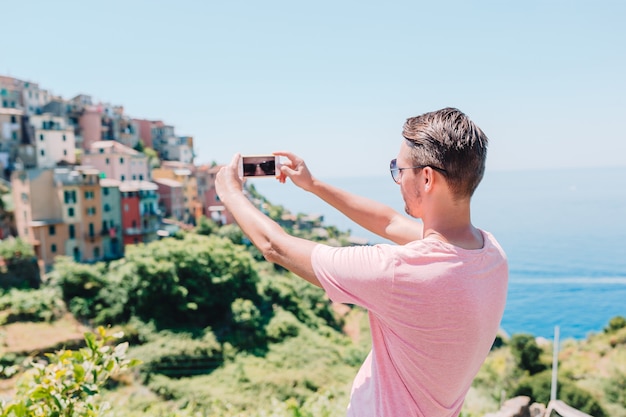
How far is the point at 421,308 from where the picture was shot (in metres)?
0.85

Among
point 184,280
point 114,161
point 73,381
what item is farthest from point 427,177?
point 114,161

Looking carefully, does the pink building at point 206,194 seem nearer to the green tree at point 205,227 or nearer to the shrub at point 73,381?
the green tree at point 205,227

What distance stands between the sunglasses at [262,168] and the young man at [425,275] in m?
0.30

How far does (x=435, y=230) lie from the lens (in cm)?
92

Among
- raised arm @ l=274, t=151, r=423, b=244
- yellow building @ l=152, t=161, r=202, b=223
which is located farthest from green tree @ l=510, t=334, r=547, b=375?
yellow building @ l=152, t=161, r=202, b=223

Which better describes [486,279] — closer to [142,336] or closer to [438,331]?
[438,331]

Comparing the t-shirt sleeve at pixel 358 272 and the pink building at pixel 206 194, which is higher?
the t-shirt sleeve at pixel 358 272

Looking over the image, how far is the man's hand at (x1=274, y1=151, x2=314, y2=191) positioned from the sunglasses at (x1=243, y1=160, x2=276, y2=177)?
4 cm

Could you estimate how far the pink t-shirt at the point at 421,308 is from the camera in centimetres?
84

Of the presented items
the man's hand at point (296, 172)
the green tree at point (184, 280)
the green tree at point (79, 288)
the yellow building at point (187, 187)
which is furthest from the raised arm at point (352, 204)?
the yellow building at point (187, 187)

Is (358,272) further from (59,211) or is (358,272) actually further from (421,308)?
(59,211)

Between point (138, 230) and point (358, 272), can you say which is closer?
point (358, 272)

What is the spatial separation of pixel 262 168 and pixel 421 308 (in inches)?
27.5

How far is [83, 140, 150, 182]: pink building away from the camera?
84.7 feet
